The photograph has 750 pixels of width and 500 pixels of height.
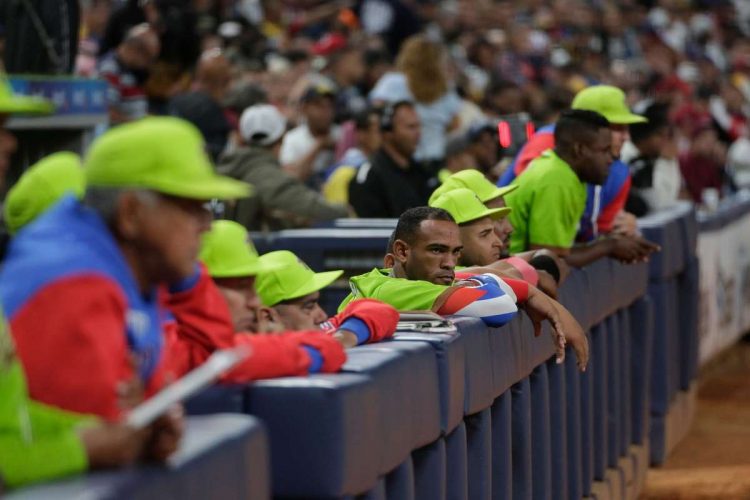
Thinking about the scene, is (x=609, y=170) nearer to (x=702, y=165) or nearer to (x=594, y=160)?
(x=594, y=160)

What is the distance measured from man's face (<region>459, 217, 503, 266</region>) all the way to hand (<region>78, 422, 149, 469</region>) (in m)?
3.92

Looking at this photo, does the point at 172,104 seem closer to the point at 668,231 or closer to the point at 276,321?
the point at 668,231

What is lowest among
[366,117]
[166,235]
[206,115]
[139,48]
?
[366,117]

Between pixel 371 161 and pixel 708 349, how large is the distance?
4.43m

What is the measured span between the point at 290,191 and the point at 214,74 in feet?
8.51

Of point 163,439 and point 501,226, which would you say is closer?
point 163,439

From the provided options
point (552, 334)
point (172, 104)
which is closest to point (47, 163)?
point (552, 334)

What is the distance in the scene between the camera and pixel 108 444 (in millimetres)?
2639

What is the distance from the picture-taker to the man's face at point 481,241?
649 centimetres

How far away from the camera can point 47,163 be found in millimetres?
3834

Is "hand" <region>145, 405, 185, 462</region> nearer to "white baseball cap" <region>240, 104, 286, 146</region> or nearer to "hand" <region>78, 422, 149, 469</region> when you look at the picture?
"hand" <region>78, 422, 149, 469</region>

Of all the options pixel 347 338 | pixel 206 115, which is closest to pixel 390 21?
pixel 206 115

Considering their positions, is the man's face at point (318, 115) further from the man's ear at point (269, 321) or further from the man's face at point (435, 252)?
the man's ear at point (269, 321)

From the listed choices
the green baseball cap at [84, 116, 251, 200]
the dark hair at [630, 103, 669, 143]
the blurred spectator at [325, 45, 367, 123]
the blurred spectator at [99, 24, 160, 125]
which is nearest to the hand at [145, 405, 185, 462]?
the green baseball cap at [84, 116, 251, 200]
